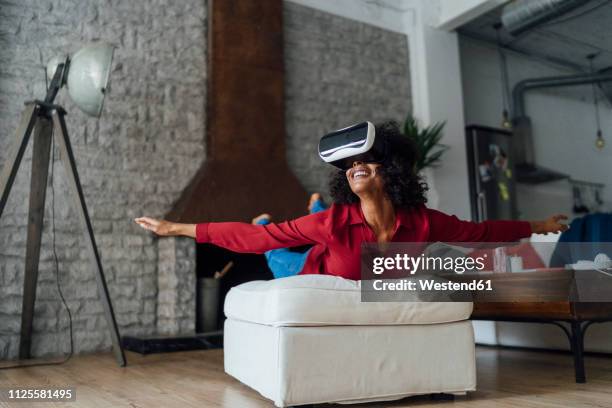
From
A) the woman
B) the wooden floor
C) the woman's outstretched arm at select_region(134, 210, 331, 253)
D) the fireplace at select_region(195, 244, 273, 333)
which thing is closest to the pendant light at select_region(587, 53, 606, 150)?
the wooden floor

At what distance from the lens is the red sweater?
2.14 meters

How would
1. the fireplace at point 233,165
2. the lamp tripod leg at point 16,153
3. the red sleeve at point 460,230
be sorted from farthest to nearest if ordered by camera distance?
the fireplace at point 233,165 < the lamp tripod leg at point 16,153 < the red sleeve at point 460,230

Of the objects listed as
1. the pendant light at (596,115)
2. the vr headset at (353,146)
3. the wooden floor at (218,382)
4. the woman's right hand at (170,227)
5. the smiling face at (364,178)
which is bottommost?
the wooden floor at (218,382)

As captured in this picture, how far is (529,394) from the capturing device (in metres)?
2.15

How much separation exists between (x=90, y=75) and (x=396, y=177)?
6.37ft

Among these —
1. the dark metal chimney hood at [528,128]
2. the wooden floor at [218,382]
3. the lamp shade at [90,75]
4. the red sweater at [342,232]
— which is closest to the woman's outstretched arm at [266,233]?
the red sweater at [342,232]

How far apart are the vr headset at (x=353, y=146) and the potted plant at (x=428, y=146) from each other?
2.73 metres

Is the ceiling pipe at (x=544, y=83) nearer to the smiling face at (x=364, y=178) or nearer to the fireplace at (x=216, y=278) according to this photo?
the fireplace at (x=216, y=278)

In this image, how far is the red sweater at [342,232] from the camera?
214 cm

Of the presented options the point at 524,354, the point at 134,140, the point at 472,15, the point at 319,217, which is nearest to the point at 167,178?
the point at 134,140

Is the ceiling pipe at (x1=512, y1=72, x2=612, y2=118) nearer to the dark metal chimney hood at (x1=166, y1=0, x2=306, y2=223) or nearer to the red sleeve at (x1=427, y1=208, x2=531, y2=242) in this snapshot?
the dark metal chimney hood at (x1=166, y1=0, x2=306, y2=223)

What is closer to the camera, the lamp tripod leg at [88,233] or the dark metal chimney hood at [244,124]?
the lamp tripod leg at [88,233]

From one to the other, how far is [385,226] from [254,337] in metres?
0.68

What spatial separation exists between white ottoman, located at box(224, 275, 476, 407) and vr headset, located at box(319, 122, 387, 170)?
1.55 feet
